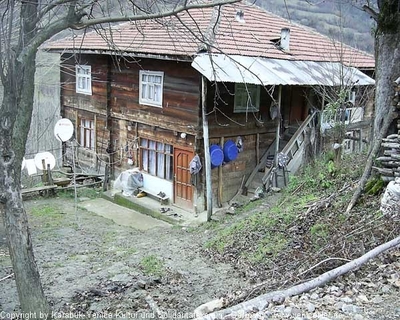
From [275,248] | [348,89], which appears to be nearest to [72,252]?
[275,248]

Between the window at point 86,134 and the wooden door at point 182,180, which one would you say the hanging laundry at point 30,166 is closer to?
the window at point 86,134

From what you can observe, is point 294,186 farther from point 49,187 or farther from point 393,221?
point 49,187

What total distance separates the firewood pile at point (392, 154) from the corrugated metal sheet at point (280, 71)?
3.93m

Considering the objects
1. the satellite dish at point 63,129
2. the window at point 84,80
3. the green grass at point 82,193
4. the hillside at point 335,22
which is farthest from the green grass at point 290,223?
the hillside at point 335,22

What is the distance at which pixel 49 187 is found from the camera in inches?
639

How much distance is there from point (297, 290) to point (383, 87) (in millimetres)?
4655

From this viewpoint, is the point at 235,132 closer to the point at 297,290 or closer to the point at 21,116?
the point at 21,116

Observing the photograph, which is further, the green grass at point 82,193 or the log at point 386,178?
the green grass at point 82,193

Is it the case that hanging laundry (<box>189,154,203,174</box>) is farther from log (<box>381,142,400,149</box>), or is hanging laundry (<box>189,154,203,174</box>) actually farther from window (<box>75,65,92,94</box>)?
window (<box>75,65,92,94</box>)

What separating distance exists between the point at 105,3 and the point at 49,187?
34.6 feet

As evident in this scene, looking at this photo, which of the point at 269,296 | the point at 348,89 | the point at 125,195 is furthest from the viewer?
the point at 125,195

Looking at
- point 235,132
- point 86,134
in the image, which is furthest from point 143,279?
point 86,134

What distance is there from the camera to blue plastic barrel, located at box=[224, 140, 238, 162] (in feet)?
45.9

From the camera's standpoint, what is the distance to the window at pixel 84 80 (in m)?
18.1
